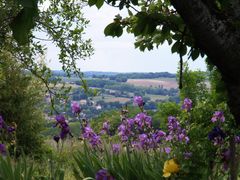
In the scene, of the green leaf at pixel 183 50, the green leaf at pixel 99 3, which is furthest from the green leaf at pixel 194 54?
the green leaf at pixel 99 3

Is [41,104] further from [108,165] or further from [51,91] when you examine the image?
[108,165]

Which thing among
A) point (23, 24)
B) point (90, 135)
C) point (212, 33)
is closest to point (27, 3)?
point (23, 24)

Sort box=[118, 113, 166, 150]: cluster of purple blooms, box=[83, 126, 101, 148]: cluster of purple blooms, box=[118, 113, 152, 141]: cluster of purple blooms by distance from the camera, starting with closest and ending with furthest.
Result: box=[83, 126, 101, 148]: cluster of purple blooms
box=[118, 113, 166, 150]: cluster of purple blooms
box=[118, 113, 152, 141]: cluster of purple blooms

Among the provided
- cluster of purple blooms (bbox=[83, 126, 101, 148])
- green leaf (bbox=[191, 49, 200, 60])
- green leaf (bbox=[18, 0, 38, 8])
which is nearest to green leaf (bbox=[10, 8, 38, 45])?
green leaf (bbox=[18, 0, 38, 8])

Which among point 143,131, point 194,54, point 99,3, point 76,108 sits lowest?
point 143,131

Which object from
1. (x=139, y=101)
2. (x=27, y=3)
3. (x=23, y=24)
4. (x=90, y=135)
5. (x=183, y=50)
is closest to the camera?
(x=27, y=3)

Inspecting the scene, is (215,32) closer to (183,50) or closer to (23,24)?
(183,50)

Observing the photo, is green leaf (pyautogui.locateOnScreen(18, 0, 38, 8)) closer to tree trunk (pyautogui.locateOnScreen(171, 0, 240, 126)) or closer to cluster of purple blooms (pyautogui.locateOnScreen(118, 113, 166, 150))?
tree trunk (pyautogui.locateOnScreen(171, 0, 240, 126))

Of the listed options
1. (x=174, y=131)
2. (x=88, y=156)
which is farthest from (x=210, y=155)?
(x=174, y=131)

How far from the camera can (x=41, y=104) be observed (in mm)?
16703

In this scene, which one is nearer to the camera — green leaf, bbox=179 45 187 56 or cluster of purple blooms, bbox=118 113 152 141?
green leaf, bbox=179 45 187 56

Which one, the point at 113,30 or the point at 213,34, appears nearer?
the point at 213,34

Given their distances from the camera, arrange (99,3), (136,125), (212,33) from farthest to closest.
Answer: (136,125)
(99,3)
(212,33)

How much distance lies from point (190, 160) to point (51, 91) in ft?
19.4
